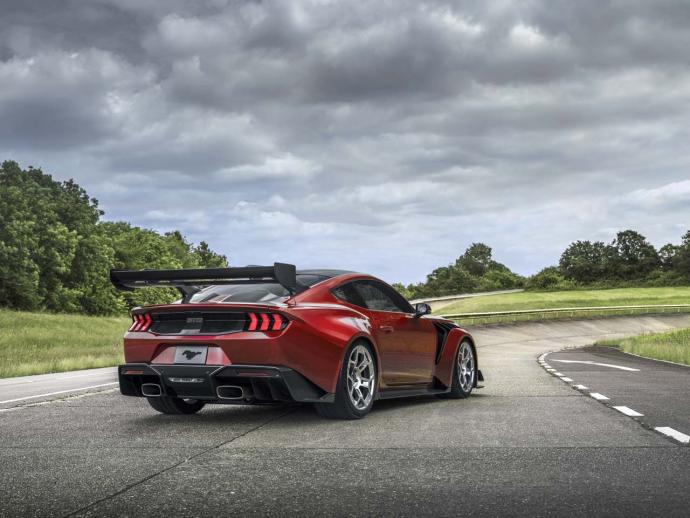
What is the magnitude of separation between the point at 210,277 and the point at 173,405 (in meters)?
1.80

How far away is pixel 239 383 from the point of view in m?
7.89

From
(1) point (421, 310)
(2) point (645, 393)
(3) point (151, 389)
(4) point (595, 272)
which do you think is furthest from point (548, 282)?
(3) point (151, 389)

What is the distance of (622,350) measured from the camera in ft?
105

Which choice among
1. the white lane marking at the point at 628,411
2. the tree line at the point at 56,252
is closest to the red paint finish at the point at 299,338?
the white lane marking at the point at 628,411

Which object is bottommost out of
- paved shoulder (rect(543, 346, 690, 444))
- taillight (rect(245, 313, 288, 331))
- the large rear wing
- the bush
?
paved shoulder (rect(543, 346, 690, 444))

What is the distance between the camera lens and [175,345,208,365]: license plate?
803 centimetres

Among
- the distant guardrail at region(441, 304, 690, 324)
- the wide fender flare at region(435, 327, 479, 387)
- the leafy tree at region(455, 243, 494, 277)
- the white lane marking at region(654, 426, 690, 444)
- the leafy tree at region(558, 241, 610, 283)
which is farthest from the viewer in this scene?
the leafy tree at region(455, 243, 494, 277)

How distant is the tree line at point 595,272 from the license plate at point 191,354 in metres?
115

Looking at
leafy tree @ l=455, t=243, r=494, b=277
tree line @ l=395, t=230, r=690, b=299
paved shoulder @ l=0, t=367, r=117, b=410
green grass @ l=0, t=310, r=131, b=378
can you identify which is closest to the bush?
tree line @ l=395, t=230, r=690, b=299

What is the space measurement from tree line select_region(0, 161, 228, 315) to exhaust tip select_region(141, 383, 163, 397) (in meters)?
60.6

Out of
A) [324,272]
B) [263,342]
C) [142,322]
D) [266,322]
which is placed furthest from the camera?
[324,272]

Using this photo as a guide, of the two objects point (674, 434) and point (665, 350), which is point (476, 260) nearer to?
point (665, 350)

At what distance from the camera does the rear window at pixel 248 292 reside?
8297 millimetres

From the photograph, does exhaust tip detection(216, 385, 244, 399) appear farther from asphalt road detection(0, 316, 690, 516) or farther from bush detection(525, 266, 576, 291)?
bush detection(525, 266, 576, 291)
